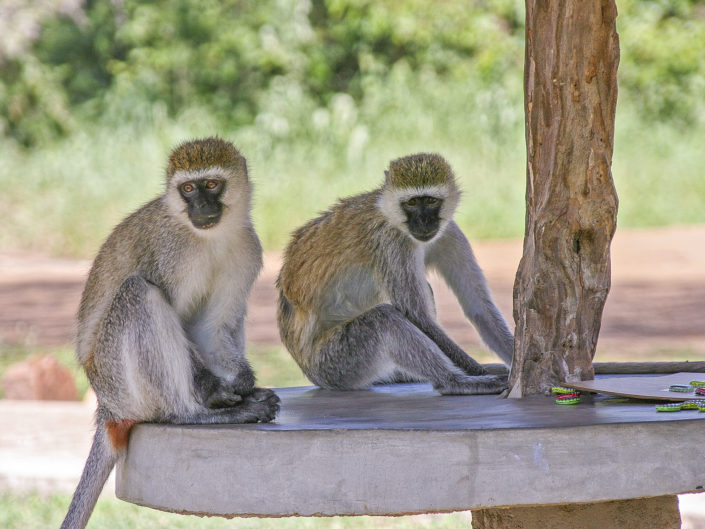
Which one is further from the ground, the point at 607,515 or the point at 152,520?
the point at 607,515

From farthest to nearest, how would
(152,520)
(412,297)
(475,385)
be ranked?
(152,520)
(412,297)
(475,385)

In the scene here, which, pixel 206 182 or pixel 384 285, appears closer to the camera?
pixel 206 182

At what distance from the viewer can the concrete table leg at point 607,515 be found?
3221 millimetres

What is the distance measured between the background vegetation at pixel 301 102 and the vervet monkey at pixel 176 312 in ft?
32.4

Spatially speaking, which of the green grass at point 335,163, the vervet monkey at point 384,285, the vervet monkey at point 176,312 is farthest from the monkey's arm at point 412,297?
the green grass at point 335,163

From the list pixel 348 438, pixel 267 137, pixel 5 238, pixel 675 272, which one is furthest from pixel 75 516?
pixel 267 137

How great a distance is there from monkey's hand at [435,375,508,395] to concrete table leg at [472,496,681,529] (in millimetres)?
497

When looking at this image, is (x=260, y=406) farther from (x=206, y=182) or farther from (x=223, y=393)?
(x=206, y=182)

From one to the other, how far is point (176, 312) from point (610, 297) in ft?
29.4

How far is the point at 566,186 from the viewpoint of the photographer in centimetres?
321

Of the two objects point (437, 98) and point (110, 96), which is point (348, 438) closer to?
point (437, 98)

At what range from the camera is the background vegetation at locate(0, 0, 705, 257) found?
48.0 feet

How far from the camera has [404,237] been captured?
4324 mm

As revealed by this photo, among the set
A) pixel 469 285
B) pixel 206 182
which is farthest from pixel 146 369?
pixel 469 285
